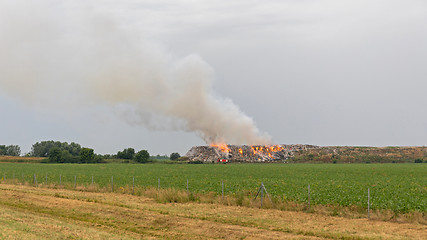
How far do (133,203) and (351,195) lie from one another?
17371 millimetres

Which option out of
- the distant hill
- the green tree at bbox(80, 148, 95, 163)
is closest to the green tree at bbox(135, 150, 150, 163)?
A: the green tree at bbox(80, 148, 95, 163)

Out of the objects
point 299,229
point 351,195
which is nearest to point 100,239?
point 299,229

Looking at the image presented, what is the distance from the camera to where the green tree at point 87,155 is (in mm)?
148000

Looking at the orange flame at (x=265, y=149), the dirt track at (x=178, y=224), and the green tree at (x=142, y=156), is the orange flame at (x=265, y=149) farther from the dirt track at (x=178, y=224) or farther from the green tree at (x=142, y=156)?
the dirt track at (x=178, y=224)

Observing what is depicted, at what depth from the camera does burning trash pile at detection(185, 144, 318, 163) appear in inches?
5827

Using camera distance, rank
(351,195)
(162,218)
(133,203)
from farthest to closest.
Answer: (351,195) < (133,203) < (162,218)

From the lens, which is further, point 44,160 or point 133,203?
point 44,160

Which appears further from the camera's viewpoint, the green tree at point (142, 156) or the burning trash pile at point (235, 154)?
the green tree at point (142, 156)

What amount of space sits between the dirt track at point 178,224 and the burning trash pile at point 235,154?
105 metres

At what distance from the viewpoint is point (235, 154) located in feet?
505

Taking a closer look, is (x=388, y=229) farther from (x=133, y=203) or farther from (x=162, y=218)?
(x=133, y=203)

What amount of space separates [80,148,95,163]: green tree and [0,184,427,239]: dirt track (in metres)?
119

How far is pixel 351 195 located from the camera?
114 ft

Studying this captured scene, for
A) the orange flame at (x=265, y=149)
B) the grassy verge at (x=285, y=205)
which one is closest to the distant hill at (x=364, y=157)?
the orange flame at (x=265, y=149)
